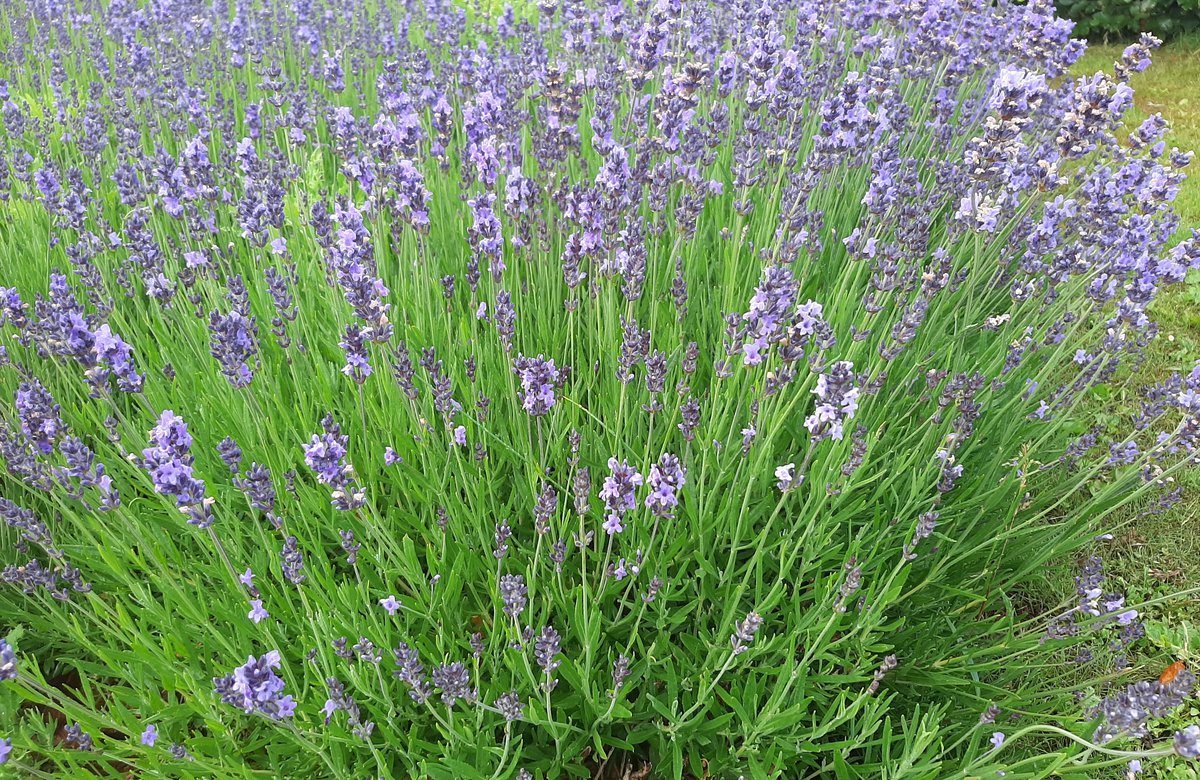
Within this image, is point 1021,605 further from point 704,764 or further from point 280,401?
point 280,401

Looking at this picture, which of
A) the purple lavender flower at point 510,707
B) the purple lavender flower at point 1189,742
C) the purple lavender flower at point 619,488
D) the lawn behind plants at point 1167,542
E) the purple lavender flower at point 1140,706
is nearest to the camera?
the purple lavender flower at point 1189,742

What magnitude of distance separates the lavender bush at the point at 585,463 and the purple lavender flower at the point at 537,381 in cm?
1

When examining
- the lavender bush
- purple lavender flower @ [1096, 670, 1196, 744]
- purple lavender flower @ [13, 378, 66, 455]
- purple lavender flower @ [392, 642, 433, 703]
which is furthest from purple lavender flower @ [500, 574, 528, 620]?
purple lavender flower @ [1096, 670, 1196, 744]

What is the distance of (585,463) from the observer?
2359 mm

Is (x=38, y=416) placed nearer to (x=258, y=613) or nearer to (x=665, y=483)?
(x=258, y=613)

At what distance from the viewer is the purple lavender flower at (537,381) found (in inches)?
70.1

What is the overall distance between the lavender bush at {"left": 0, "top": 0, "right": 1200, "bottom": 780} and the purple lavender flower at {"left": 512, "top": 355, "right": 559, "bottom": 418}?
0.01 m

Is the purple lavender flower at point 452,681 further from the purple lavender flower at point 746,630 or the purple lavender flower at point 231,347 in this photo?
the purple lavender flower at point 231,347

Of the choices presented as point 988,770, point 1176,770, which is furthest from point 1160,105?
point 988,770

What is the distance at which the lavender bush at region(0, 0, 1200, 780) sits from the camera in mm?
1729

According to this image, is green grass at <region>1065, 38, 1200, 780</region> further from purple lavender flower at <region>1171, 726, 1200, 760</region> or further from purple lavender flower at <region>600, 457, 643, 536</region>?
purple lavender flower at <region>600, 457, 643, 536</region>

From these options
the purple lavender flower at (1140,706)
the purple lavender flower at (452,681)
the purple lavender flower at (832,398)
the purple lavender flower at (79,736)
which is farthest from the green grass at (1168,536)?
the purple lavender flower at (79,736)

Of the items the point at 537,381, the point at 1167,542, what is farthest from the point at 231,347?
the point at 1167,542

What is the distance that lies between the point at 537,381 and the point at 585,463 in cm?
62
